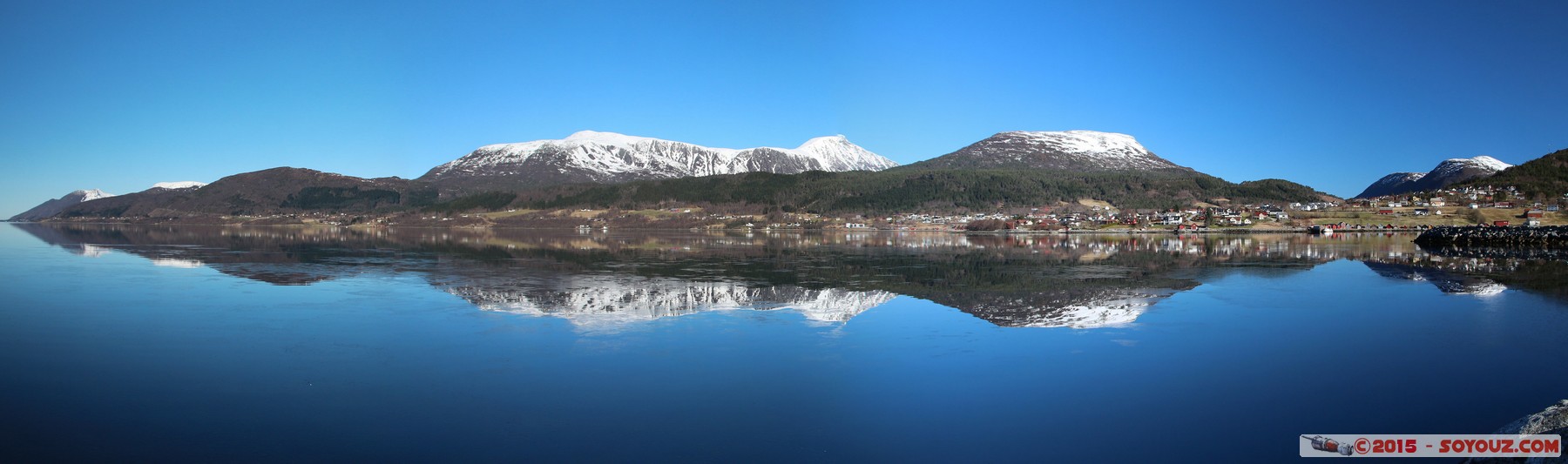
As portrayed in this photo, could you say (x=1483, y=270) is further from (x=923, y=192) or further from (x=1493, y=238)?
(x=923, y=192)

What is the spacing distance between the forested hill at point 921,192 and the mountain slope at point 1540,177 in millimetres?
26126

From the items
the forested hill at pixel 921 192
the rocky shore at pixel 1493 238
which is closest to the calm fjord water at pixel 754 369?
the rocky shore at pixel 1493 238

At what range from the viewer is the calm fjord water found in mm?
6410

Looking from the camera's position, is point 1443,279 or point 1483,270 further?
point 1483,270

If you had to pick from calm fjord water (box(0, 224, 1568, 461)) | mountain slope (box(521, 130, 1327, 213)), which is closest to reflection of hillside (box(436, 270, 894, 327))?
calm fjord water (box(0, 224, 1568, 461))

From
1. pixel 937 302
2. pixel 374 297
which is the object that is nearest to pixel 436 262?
pixel 374 297

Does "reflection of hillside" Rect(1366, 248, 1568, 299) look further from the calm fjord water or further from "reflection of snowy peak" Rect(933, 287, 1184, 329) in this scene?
"reflection of snowy peak" Rect(933, 287, 1184, 329)

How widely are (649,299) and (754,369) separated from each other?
7.19 m

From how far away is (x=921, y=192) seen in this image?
137 meters

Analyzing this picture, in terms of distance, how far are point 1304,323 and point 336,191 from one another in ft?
673

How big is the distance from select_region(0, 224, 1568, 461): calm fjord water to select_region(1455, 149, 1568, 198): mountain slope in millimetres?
103101

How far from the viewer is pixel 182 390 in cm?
802

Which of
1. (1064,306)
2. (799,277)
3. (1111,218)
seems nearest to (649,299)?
(799,277)

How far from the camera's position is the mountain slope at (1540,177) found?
305ft
